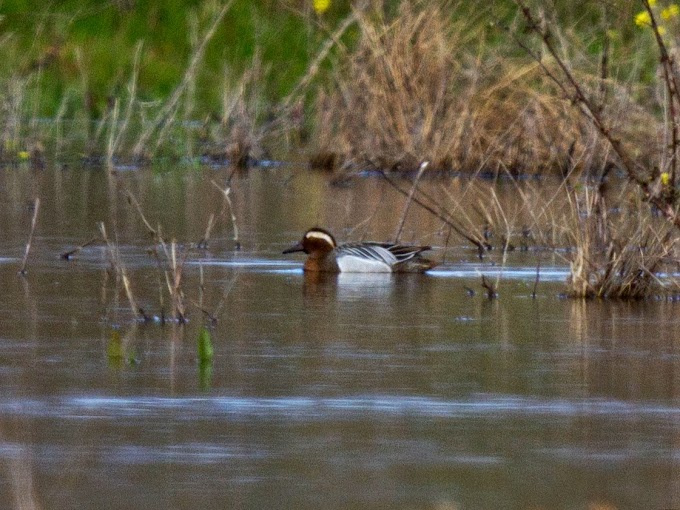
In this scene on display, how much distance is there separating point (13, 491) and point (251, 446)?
83 cm

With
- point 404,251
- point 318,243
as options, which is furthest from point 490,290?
point 318,243

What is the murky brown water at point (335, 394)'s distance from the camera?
16.8ft

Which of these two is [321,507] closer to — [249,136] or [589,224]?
[589,224]

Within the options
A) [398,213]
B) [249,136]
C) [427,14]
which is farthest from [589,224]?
[249,136]

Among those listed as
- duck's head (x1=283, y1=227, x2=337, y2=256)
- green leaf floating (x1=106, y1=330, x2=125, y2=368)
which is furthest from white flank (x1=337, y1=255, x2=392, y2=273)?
green leaf floating (x1=106, y1=330, x2=125, y2=368)

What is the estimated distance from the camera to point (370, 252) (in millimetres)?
11055

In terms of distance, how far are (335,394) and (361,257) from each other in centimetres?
458

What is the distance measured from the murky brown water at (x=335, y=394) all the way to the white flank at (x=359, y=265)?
17cm

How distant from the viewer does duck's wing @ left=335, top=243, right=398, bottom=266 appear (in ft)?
36.0

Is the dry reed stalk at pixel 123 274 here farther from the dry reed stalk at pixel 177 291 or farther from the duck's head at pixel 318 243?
the duck's head at pixel 318 243

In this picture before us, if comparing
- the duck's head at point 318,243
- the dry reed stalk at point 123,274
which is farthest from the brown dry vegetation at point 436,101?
the dry reed stalk at point 123,274

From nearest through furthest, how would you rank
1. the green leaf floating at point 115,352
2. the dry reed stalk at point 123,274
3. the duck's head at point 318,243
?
the green leaf floating at point 115,352 → the dry reed stalk at point 123,274 → the duck's head at point 318,243

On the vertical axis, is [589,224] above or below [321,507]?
above

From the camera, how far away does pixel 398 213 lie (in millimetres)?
15414
